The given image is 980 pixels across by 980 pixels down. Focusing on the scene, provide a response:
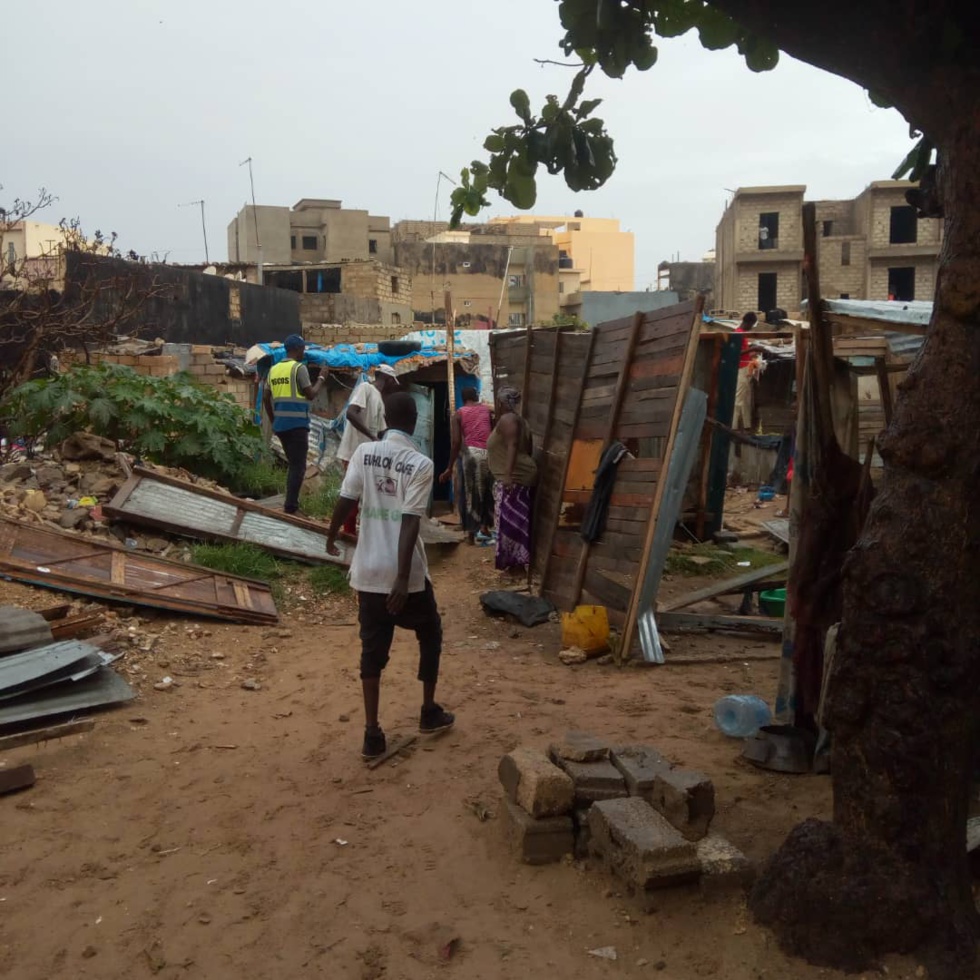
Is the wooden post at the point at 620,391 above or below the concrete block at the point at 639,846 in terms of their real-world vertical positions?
above

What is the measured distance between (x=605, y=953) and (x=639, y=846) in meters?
0.34

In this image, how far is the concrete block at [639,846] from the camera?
295 cm

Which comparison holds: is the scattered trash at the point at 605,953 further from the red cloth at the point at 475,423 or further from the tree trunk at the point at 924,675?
the red cloth at the point at 475,423

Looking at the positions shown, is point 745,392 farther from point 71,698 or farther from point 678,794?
point 678,794

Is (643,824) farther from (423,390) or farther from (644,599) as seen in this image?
(423,390)

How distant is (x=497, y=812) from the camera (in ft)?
12.4

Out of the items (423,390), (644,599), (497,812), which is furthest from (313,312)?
(497,812)

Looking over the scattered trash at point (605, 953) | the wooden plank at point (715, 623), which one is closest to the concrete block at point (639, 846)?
the scattered trash at point (605, 953)

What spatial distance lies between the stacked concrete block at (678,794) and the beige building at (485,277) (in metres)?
34.7

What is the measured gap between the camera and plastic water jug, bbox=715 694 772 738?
4.54 metres

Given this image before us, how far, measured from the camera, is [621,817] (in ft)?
10.6

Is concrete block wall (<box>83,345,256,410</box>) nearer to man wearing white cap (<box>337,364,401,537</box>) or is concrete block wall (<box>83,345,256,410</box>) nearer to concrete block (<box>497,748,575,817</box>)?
man wearing white cap (<box>337,364,401,537</box>)

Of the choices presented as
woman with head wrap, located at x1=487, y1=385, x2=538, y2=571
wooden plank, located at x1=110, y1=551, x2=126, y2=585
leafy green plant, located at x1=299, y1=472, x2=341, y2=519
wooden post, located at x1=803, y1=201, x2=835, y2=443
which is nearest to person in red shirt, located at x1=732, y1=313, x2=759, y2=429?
leafy green plant, located at x1=299, y1=472, x2=341, y2=519

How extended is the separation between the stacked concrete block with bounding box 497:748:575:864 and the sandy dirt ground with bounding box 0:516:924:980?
3.0 inches
